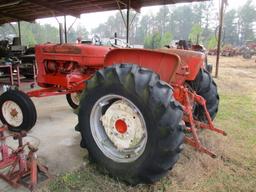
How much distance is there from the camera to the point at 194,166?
2.51 m

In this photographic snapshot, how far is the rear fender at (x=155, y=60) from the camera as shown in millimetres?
2279

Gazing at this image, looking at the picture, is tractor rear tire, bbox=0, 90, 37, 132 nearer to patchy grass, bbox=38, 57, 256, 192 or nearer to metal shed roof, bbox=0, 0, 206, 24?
patchy grass, bbox=38, 57, 256, 192

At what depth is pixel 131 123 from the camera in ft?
7.14

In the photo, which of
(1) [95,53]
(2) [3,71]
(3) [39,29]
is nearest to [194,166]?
(1) [95,53]

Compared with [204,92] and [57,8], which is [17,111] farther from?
[57,8]

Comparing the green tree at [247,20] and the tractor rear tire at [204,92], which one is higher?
the green tree at [247,20]

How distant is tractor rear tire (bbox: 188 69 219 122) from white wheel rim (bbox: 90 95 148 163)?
133 centimetres

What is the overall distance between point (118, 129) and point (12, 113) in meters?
1.83

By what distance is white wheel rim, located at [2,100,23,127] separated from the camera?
333 centimetres

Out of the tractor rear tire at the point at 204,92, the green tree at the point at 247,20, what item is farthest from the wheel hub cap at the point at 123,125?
the green tree at the point at 247,20

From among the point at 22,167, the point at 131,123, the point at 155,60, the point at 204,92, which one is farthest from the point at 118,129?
the point at 204,92

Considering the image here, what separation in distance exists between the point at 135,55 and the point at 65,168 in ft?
4.24

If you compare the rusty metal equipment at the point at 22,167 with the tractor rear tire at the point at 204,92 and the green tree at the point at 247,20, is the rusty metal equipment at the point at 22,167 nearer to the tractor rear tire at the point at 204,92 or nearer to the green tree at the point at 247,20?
the tractor rear tire at the point at 204,92

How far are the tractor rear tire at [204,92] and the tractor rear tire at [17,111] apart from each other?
6.92 ft
